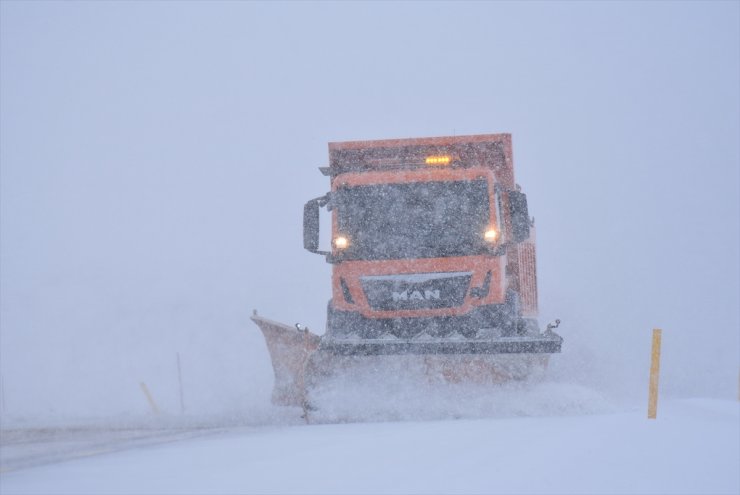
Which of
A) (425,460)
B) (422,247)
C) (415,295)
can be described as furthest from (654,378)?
(425,460)

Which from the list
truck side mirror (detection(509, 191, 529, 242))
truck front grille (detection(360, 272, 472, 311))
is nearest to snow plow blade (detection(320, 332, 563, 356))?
truck front grille (detection(360, 272, 472, 311))

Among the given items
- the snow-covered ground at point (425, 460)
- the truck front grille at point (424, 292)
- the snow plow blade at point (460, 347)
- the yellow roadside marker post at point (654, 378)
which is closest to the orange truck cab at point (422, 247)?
the truck front grille at point (424, 292)

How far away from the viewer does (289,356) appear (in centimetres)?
939

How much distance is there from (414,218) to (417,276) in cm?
78

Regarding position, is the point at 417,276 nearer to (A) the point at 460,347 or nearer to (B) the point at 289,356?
(A) the point at 460,347

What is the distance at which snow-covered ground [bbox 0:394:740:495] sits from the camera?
480 cm

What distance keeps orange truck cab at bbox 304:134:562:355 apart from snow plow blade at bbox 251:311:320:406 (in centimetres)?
28

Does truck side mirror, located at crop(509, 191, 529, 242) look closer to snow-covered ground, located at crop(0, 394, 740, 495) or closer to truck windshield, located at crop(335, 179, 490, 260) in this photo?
truck windshield, located at crop(335, 179, 490, 260)

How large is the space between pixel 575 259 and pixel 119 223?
3995 cm

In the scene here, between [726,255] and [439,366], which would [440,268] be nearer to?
[439,366]

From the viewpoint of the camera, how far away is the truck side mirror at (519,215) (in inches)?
388

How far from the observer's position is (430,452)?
18.9 ft

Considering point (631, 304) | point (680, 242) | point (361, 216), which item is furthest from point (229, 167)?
point (361, 216)

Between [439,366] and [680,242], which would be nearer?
[439,366]
